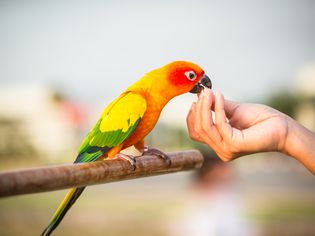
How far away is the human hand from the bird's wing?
0.14 metres

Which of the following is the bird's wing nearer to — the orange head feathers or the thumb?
the orange head feathers

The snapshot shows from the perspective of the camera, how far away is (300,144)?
88 centimetres

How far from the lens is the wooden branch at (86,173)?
0.66 m

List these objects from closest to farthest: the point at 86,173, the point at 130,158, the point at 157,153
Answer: the point at 86,173, the point at 130,158, the point at 157,153

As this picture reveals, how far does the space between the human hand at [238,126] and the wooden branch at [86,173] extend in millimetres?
97

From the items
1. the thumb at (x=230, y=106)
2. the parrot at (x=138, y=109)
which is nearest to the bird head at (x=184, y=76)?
the parrot at (x=138, y=109)

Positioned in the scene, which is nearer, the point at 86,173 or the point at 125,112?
the point at 86,173

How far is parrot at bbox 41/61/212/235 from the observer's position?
1049 mm

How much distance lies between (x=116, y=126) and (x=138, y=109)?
65mm

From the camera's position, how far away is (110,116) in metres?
1.09

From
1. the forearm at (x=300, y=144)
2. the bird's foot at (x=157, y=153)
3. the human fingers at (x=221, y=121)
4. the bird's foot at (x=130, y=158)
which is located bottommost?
the bird's foot at (x=157, y=153)

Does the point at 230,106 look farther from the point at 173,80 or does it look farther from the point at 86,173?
the point at 86,173

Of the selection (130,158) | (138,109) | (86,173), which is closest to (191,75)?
(138,109)

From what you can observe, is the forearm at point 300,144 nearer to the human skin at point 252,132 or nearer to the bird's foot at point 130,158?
the human skin at point 252,132
